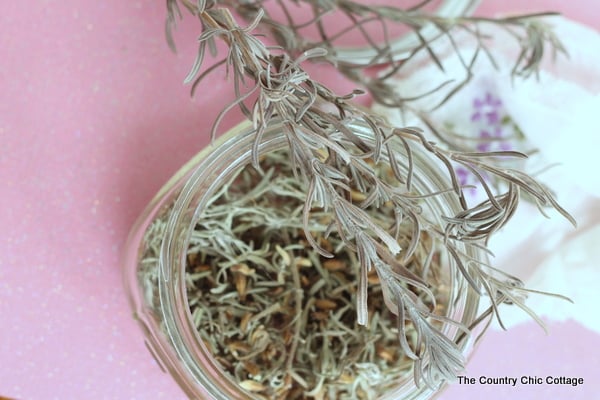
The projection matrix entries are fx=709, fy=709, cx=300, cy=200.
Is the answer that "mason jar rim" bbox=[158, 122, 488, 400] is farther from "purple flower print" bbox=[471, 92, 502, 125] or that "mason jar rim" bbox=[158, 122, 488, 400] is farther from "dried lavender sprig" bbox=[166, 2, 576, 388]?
"purple flower print" bbox=[471, 92, 502, 125]

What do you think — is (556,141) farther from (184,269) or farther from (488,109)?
(184,269)

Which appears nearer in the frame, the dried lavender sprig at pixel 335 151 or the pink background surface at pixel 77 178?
the dried lavender sprig at pixel 335 151

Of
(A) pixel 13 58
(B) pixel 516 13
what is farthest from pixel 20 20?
(B) pixel 516 13

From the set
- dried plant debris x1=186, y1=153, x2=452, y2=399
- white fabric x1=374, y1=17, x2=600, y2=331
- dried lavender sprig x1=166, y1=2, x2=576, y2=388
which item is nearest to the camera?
dried lavender sprig x1=166, y1=2, x2=576, y2=388

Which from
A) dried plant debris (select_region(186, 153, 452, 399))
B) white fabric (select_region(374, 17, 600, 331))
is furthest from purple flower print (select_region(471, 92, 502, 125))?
dried plant debris (select_region(186, 153, 452, 399))

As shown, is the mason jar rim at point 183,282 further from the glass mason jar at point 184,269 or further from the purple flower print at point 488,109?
the purple flower print at point 488,109

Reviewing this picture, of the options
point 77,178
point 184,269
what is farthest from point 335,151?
point 77,178

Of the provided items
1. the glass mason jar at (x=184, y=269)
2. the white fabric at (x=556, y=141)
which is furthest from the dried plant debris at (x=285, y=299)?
the white fabric at (x=556, y=141)

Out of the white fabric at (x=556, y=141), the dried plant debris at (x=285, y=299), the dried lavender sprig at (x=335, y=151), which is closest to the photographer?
the dried lavender sprig at (x=335, y=151)
